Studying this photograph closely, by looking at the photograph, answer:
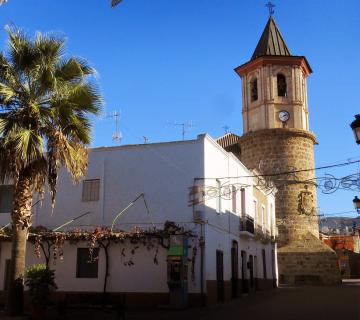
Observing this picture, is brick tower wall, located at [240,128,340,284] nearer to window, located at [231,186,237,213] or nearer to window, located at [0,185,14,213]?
window, located at [231,186,237,213]

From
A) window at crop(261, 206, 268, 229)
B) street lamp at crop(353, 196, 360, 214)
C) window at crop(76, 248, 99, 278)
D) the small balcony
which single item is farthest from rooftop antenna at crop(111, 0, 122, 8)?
window at crop(261, 206, 268, 229)

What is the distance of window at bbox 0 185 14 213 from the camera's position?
21969 mm

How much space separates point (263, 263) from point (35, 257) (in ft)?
47.5

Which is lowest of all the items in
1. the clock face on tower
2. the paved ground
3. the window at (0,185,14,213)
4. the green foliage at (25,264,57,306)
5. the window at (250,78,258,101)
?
the paved ground

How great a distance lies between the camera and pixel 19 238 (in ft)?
45.3

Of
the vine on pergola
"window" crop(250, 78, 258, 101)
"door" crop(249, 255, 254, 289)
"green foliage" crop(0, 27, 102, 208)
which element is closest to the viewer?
"green foliage" crop(0, 27, 102, 208)

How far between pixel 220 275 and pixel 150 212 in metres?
3.94

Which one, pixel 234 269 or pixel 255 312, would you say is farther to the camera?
pixel 234 269

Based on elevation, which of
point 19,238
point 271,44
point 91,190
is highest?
point 271,44

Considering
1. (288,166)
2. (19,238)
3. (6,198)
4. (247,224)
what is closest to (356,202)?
(247,224)

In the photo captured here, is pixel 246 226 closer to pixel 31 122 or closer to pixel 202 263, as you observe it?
pixel 202 263

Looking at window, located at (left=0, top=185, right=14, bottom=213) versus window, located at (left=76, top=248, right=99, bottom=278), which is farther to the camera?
window, located at (left=0, top=185, right=14, bottom=213)

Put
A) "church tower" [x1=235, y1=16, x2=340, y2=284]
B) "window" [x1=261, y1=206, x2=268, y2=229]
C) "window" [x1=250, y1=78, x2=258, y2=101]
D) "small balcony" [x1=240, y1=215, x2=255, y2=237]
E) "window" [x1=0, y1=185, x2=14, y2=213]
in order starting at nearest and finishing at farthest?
"window" [x1=0, y1=185, x2=14, y2=213], "small balcony" [x1=240, y1=215, x2=255, y2=237], "window" [x1=261, y1=206, x2=268, y2=229], "church tower" [x1=235, y1=16, x2=340, y2=284], "window" [x1=250, y1=78, x2=258, y2=101]

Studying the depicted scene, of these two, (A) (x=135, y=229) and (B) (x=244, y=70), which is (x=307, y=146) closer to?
(B) (x=244, y=70)
